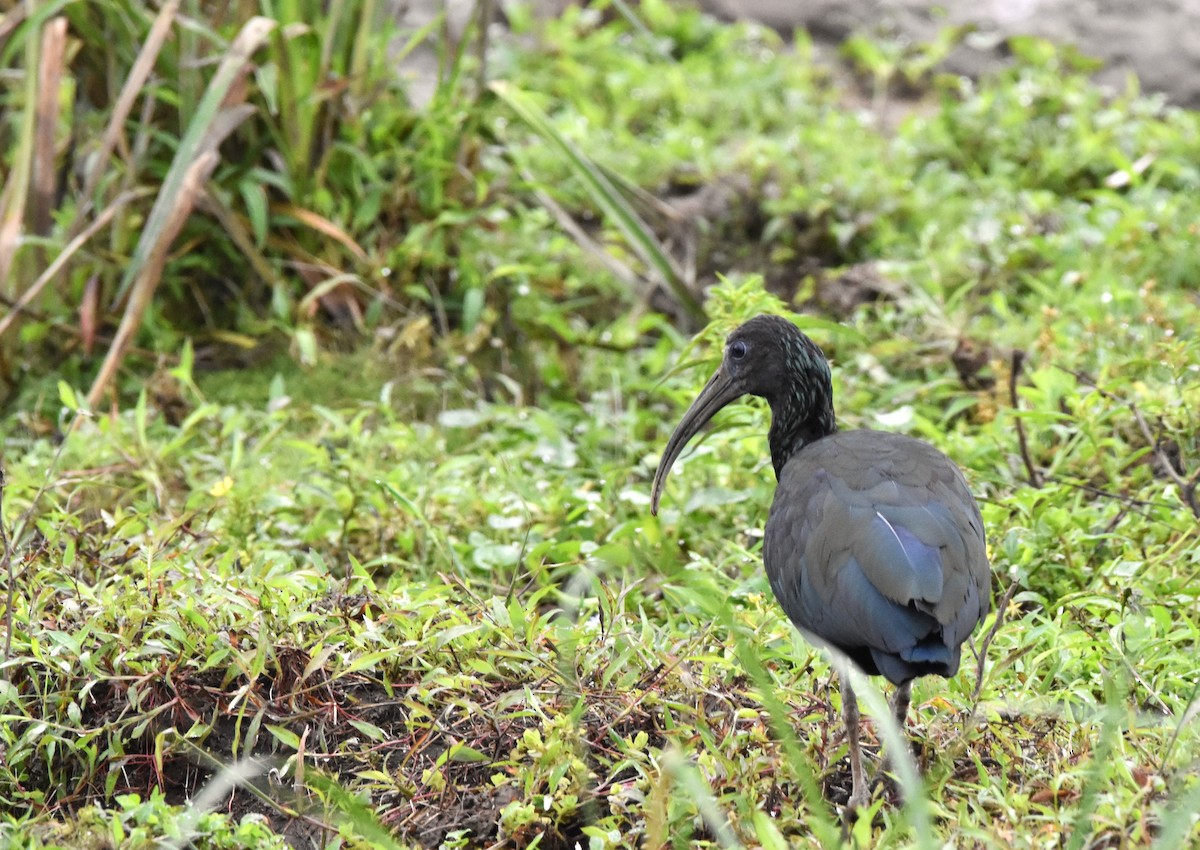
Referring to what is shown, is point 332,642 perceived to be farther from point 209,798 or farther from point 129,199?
point 129,199

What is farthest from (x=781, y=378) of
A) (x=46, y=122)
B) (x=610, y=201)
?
(x=46, y=122)

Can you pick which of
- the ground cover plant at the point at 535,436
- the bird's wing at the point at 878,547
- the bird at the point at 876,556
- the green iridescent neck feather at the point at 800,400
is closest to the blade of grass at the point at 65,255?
the ground cover plant at the point at 535,436

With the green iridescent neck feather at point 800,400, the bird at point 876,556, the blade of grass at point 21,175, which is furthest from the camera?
the blade of grass at point 21,175

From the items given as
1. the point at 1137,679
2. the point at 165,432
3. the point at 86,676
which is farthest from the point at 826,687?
the point at 165,432

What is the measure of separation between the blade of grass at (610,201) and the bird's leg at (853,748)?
103 inches

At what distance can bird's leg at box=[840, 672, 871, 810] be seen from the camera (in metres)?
2.81

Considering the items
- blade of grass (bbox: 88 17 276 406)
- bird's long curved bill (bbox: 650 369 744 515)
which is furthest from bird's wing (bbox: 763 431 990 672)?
blade of grass (bbox: 88 17 276 406)

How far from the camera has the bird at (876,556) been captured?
273 centimetres

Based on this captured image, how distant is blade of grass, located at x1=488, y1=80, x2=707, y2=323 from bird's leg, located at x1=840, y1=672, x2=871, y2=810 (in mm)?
2619

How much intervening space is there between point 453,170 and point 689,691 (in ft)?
9.84

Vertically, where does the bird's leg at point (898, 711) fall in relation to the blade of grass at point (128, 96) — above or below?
below

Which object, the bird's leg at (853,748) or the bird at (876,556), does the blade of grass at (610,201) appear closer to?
the bird at (876,556)

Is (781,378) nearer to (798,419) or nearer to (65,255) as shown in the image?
(798,419)

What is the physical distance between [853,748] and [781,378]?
1065mm
